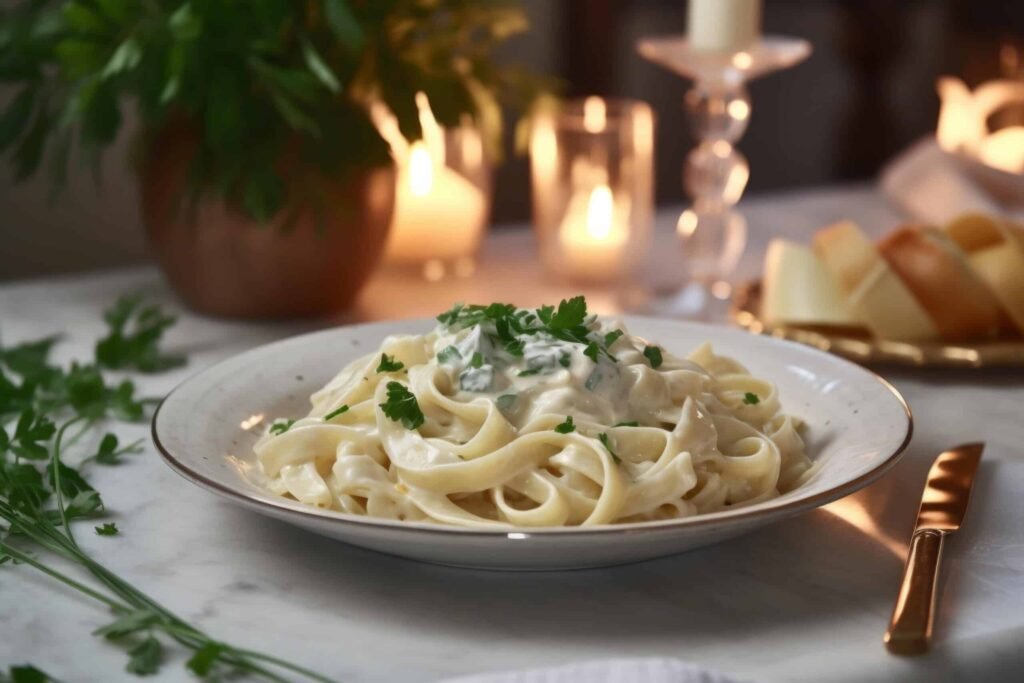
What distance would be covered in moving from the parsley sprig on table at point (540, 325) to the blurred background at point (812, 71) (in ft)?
7.45

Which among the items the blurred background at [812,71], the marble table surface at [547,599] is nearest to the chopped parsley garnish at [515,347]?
the marble table surface at [547,599]

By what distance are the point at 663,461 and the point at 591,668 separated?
287mm

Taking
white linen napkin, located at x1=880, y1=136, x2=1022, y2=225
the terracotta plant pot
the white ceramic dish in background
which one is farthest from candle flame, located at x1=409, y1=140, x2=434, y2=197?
white linen napkin, located at x1=880, y1=136, x2=1022, y2=225

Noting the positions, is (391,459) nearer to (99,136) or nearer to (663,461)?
(663,461)

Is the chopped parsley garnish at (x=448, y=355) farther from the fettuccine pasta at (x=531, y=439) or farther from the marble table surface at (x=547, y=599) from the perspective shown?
the marble table surface at (x=547, y=599)

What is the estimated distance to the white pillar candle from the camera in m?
1.92

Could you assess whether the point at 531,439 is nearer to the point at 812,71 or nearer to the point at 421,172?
the point at 421,172

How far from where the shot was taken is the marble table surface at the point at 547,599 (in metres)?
0.93

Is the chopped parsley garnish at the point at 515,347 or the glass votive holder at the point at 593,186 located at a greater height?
the chopped parsley garnish at the point at 515,347

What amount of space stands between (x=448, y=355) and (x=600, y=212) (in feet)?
3.47

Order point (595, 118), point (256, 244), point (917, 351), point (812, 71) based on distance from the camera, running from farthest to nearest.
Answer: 1. point (812, 71)
2. point (595, 118)
3. point (256, 244)
4. point (917, 351)

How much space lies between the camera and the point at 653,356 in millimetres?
1238

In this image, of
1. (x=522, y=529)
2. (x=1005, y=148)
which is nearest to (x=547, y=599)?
(x=522, y=529)

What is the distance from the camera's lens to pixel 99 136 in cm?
175
